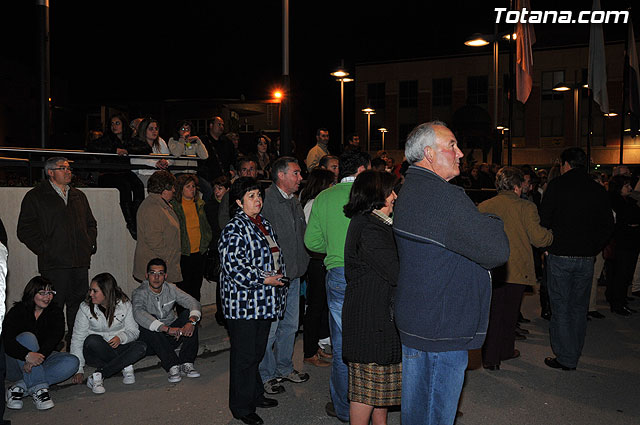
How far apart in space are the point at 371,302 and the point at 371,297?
0.03 m

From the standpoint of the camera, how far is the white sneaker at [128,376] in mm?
6500

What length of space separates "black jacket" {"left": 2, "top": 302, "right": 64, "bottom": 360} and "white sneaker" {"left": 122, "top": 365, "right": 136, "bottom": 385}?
77cm

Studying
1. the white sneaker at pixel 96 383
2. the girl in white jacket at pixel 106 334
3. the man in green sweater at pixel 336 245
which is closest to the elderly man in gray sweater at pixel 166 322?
the girl in white jacket at pixel 106 334

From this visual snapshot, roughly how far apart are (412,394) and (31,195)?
18.1 ft

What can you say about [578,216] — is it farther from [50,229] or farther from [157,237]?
[50,229]

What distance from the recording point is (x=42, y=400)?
18.6 ft

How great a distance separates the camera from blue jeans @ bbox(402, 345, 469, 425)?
11.0 feet

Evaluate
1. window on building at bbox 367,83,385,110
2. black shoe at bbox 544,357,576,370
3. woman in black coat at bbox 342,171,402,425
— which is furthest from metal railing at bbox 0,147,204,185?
window on building at bbox 367,83,385,110

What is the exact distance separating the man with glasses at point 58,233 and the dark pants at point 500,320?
16.1ft

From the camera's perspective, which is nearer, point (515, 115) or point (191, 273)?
point (191, 273)

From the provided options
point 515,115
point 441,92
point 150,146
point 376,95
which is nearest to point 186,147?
point 150,146

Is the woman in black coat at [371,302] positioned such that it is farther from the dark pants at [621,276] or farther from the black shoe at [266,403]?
the dark pants at [621,276]

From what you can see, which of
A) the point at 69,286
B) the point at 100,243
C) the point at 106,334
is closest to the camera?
the point at 106,334

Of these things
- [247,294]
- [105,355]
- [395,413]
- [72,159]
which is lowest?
[395,413]
